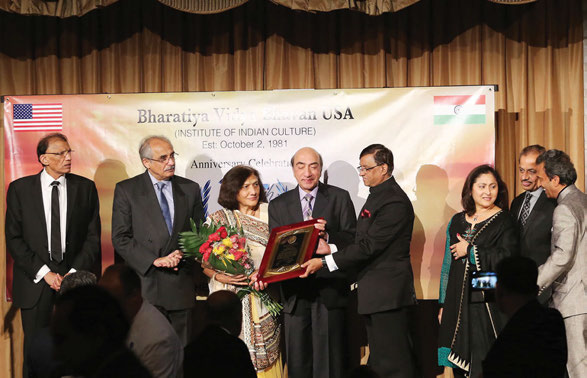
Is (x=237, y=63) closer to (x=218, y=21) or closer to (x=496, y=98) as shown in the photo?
(x=218, y=21)

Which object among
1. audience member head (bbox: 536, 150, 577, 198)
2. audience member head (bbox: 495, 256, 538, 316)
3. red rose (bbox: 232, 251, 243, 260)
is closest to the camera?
audience member head (bbox: 495, 256, 538, 316)

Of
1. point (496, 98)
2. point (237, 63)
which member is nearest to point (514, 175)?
point (496, 98)

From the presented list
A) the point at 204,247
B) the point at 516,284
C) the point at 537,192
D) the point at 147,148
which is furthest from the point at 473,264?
the point at 147,148

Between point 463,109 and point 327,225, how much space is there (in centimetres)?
140

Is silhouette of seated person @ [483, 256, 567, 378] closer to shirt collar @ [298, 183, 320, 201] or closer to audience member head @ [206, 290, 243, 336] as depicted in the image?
audience member head @ [206, 290, 243, 336]

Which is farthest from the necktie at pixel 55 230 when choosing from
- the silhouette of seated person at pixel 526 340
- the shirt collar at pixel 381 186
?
the silhouette of seated person at pixel 526 340

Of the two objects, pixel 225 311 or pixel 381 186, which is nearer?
pixel 225 311

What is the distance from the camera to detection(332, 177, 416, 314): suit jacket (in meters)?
5.10

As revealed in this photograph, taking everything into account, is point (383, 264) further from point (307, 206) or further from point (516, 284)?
point (516, 284)

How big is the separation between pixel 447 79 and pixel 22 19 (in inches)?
145

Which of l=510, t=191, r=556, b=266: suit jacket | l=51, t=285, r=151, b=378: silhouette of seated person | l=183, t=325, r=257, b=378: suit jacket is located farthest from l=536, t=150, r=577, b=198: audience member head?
l=51, t=285, r=151, b=378: silhouette of seated person

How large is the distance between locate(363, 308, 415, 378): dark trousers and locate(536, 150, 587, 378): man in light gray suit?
0.96m

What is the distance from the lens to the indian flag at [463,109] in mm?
5695

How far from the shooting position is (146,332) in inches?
126
